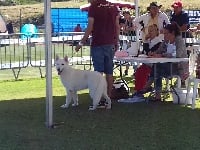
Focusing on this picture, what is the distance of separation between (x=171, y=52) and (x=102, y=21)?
1.29 m

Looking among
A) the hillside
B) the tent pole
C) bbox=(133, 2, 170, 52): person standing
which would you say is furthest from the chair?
the hillside

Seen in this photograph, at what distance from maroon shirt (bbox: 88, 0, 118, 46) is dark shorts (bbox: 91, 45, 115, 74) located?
8 centimetres

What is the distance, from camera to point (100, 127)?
22.9 feet

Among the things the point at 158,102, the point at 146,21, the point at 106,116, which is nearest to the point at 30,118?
the point at 106,116

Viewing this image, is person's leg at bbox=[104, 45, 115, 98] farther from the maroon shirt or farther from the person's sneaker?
the person's sneaker

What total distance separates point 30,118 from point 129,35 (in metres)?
7.16

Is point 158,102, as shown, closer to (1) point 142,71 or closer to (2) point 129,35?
(1) point 142,71

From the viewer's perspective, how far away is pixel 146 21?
10.2 m

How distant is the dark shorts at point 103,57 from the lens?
329 inches

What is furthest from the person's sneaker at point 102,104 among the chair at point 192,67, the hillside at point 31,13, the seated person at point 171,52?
the hillside at point 31,13

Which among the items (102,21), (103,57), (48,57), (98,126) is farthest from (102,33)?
(98,126)

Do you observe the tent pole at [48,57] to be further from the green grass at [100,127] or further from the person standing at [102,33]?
the person standing at [102,33]

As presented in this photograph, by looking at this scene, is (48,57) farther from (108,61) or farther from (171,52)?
(171,52)

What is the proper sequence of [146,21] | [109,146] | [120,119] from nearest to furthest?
[109,146] < [120,119] < [146,21]
